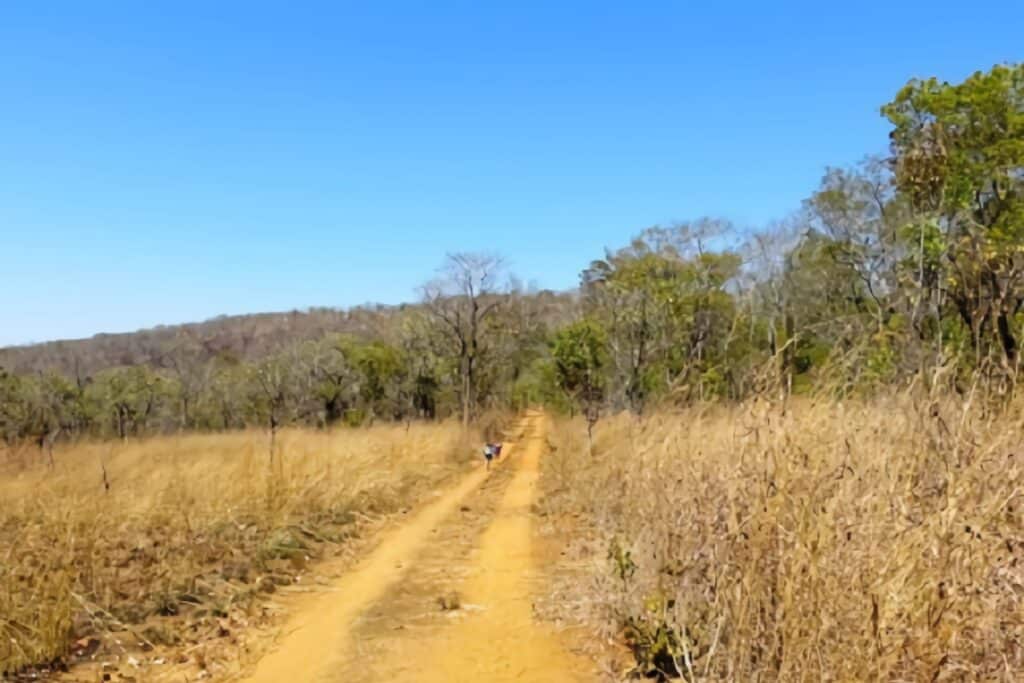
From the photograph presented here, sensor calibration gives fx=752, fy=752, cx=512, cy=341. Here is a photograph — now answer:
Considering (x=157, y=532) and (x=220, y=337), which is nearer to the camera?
(x=157, y=532)

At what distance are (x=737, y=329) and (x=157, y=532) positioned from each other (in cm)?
666

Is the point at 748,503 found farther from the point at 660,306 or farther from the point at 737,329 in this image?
the point at 660,306

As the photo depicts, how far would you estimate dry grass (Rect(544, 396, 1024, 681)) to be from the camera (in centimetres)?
280

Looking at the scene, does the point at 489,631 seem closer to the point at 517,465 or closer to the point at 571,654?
the point at 571,654

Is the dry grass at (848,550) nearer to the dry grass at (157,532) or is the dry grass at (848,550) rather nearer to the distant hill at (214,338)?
the dry grass at (157,532)

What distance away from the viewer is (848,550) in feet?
9.94

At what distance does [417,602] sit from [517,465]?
14.4 metres

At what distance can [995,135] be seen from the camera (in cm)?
2191

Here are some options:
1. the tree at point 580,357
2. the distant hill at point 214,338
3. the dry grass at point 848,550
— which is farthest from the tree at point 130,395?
the dry grass at point 848,550

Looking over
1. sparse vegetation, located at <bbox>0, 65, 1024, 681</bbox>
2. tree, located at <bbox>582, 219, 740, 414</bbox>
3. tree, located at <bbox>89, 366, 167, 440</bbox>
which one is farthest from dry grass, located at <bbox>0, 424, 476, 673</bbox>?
tree, located at <bbox>89, 366, 167, 440</bbox>

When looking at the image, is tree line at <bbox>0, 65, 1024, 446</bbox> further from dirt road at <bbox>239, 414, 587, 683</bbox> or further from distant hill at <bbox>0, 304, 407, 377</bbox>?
distant hill at <bbox>0, 304, 407, 377</bbox>

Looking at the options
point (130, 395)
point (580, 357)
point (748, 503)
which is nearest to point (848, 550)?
point (748, 503)

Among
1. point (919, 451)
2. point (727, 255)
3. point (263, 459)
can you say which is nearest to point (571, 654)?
point (919, 451)

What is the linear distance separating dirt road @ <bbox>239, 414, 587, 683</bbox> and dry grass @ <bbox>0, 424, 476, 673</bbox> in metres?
0.86
